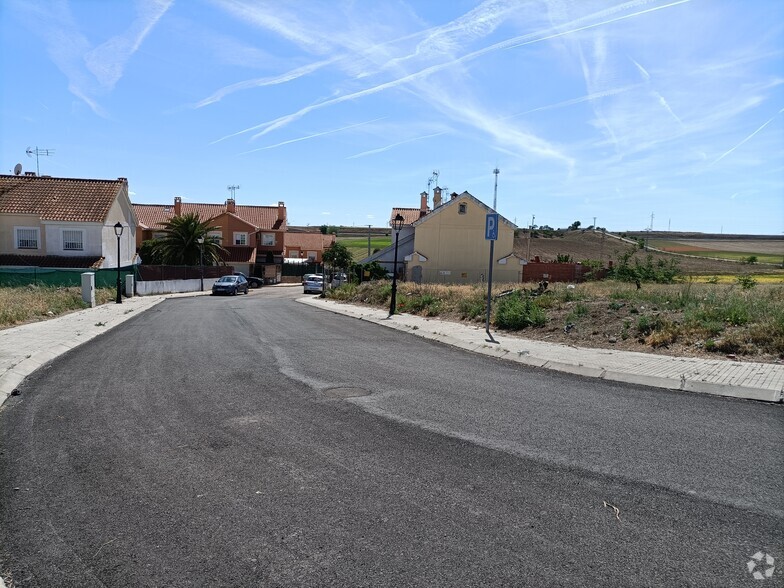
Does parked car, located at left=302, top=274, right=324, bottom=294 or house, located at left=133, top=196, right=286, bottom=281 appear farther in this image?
house, located at left=133, top=196, right=286, bottom=281

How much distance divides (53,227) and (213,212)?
39.3 metres

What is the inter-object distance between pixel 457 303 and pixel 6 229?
113 ft

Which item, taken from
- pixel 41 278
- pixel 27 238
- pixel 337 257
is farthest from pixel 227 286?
pixel 337 257

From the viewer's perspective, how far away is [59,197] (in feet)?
130

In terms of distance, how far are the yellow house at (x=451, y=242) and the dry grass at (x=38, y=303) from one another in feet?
87.1

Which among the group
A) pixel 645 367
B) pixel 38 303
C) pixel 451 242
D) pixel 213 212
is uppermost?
pixel 213 212

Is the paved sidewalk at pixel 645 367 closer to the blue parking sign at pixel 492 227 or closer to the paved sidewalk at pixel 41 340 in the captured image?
the blue parking sign at pixel 492 227

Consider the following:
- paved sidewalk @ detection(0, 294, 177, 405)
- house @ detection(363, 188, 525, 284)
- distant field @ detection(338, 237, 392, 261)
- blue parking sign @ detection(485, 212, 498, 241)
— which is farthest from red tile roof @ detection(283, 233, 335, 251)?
blue parking sign @ detection(485, 212, 498, 241)

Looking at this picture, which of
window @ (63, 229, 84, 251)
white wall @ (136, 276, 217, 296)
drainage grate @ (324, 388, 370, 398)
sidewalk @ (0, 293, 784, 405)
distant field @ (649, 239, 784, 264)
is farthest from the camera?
distant field @ (649, 239, 784, 264)

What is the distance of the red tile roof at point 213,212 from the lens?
74.7m

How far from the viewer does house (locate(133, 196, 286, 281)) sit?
71.2m

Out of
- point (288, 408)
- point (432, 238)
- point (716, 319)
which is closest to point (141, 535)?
point (288, 408)

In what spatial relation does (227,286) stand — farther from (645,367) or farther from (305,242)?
(305,242)

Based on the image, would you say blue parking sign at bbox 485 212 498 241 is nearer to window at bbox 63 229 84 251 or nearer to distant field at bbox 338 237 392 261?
window at bbox 63 229 84 251
